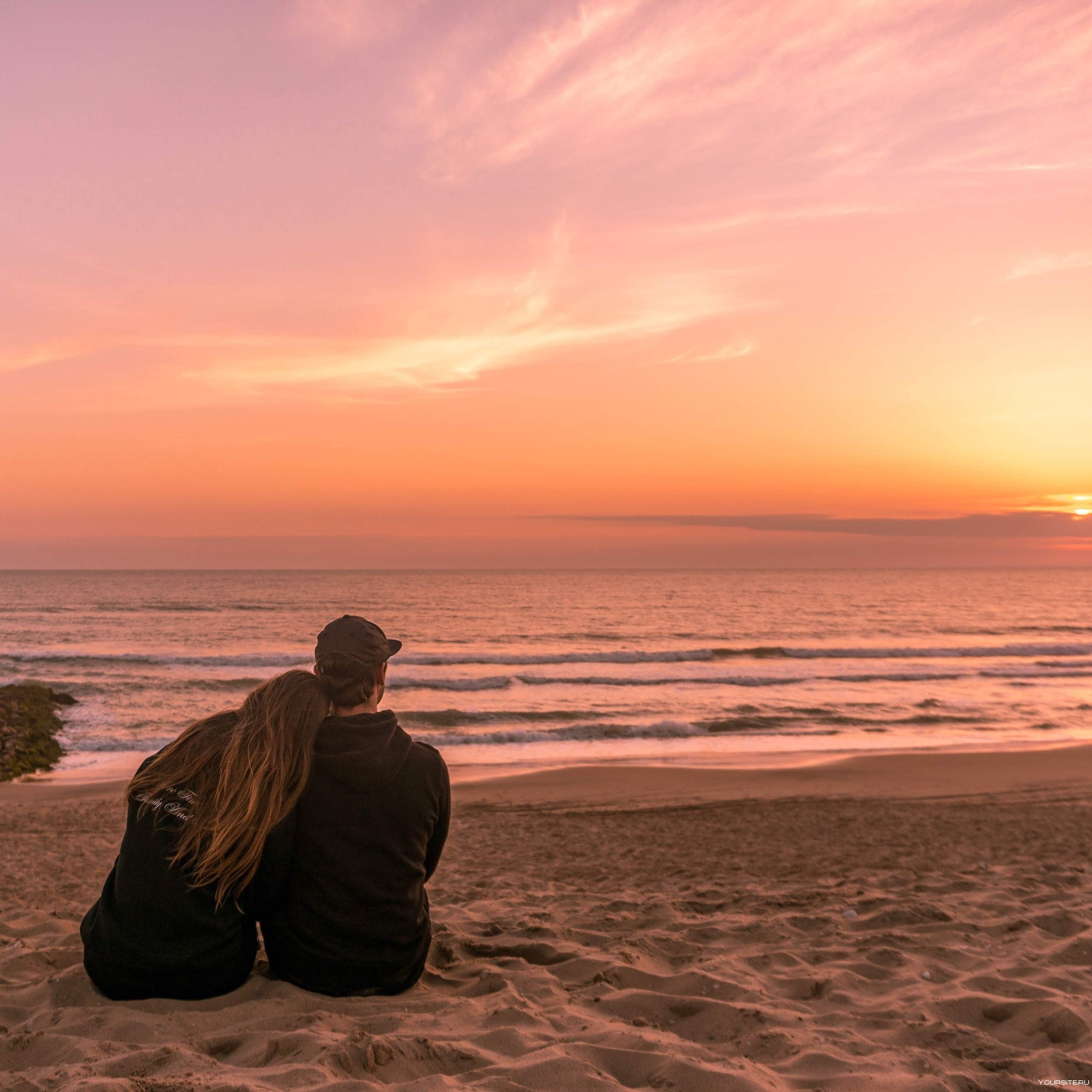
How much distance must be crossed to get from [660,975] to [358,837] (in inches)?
70.8

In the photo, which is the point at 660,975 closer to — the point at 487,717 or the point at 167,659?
the point at 487,717

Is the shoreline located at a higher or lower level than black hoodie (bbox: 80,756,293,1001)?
lower

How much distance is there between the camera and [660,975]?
4.22m

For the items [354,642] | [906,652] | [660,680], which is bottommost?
[906,652]

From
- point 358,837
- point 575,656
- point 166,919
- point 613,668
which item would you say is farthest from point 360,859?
point 575,656

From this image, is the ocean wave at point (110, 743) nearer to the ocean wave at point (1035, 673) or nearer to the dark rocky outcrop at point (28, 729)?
the dark rocky outcrop at point (28, 729)

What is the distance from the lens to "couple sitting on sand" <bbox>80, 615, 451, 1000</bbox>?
329 centimetres

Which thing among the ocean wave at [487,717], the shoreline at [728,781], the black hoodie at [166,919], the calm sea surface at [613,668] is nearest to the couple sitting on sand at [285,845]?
the black hoodie at [166,919]

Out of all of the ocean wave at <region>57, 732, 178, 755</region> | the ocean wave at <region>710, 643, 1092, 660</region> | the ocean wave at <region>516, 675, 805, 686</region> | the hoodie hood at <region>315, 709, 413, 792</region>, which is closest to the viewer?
the hoodie hood at <region>315, 709, 413, 792</region>

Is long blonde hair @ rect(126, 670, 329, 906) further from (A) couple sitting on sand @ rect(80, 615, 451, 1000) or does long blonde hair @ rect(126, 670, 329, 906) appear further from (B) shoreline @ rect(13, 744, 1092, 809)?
(B) shoreline @ rect(13, 744, 1092, 809)

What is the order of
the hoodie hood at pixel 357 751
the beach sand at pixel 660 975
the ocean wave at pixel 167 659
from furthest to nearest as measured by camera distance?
the ocean wave at pixel 167 659
the hoodie hood at pixel 357 751
the beach sand at pixel 660 975

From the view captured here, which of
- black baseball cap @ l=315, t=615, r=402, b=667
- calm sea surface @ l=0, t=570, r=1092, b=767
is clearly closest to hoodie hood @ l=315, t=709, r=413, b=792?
black baseball cap @ l=315, t=615, r=402, b=667

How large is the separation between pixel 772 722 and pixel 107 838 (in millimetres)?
12048

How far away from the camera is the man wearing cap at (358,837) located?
3479 mm
